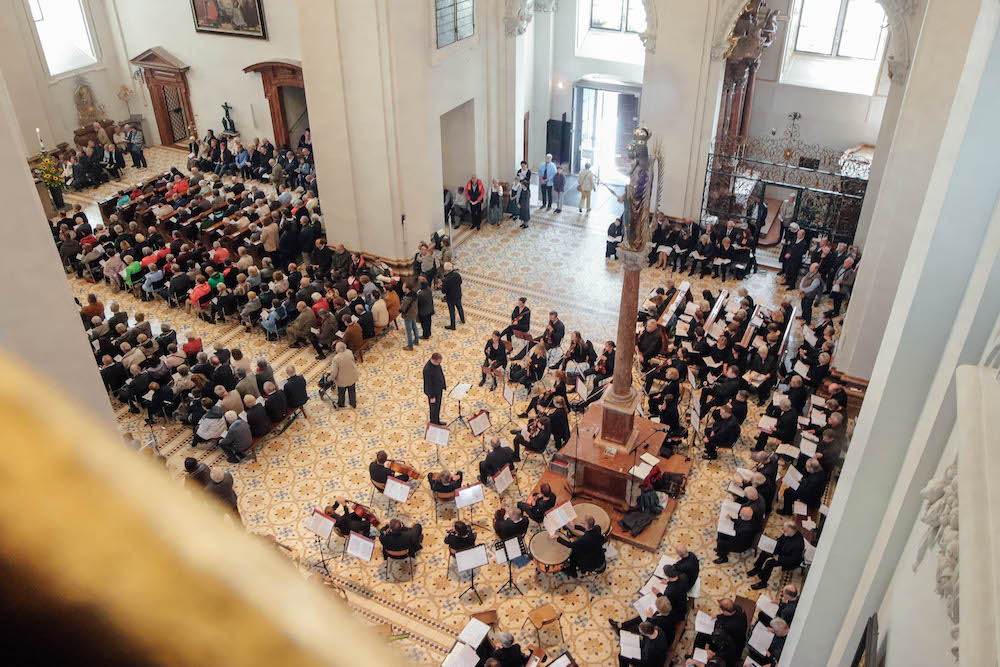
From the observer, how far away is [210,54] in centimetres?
1964

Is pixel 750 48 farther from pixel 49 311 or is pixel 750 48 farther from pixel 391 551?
pixel 49 311

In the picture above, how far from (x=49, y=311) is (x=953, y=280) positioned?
618 cm

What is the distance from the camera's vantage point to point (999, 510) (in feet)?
8.00

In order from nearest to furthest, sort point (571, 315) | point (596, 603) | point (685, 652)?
1. point (685, 652)
2. point (596, 603)
3. point (571, 315)

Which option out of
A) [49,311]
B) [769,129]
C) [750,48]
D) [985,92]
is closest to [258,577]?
[985,92]

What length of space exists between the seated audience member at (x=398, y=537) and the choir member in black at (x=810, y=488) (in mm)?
4345

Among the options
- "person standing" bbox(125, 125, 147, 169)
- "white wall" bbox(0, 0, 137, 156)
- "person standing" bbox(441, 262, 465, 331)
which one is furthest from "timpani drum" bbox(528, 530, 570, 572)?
"person standing" bbox(125, 125, 147, 169)

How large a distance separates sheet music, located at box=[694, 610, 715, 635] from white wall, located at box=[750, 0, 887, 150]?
13.9m

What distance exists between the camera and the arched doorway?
61.5 feet

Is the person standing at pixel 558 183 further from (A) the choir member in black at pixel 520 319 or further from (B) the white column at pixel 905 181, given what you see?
(B) the white column at pixel 905 181

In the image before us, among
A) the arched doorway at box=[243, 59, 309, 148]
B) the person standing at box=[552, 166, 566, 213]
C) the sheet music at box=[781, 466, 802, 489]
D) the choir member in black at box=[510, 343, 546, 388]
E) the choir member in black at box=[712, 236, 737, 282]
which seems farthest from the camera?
the arched doorway at box=[243, 59, 309, 148]

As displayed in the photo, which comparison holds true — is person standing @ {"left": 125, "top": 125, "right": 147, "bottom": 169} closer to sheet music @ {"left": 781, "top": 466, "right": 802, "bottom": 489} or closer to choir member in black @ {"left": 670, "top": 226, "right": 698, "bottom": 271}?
choir member in black @ {"left": 670, "top": 226, "right": 698, "bottom": 271}

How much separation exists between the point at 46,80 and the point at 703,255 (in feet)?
51.2

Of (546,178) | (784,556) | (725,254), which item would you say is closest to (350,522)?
(784,556)
